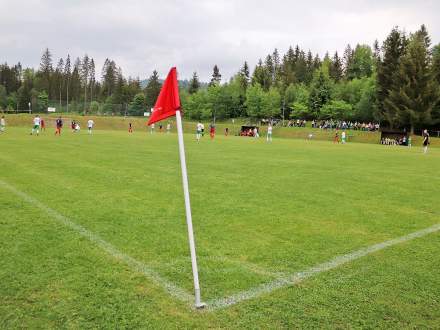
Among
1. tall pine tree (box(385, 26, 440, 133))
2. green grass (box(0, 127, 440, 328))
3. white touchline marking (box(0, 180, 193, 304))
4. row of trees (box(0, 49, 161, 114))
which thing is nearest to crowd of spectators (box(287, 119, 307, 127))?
tall pine tree (box(385, 26, 440, 133))

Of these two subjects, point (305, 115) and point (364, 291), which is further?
A: point (305, 115)

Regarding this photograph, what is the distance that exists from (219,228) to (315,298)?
8.90 feet

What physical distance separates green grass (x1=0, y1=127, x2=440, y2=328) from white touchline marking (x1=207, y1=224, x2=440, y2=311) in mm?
94

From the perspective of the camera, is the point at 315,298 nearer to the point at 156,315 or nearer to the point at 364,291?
the point at 364,291

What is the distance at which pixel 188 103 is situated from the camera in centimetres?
9619

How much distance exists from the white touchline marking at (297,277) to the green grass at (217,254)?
9 cm

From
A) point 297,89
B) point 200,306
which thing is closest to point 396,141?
point 297,89

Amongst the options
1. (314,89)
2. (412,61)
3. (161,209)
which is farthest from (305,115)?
(161,209)

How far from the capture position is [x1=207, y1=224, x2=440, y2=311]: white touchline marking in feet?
13.1

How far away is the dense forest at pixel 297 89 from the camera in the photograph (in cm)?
5822

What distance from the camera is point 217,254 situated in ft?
17.6

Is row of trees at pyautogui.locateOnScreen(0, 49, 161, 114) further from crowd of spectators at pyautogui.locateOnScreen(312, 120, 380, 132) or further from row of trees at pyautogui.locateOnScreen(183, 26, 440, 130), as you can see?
crowd of spectators at pyautogui.locateOnScreen(312, 120, 380, 132)

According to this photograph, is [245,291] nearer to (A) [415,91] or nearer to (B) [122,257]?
(B) [122,257]

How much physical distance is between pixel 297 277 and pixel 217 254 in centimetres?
119
